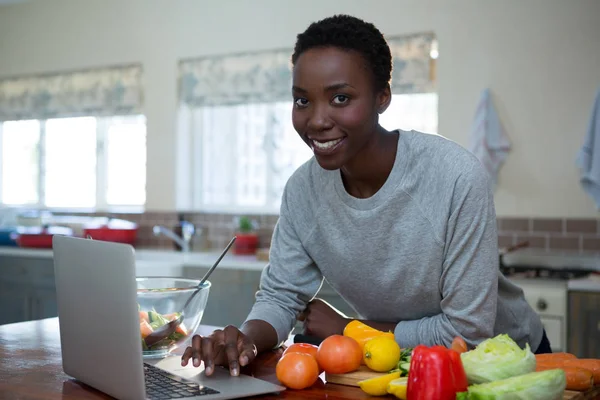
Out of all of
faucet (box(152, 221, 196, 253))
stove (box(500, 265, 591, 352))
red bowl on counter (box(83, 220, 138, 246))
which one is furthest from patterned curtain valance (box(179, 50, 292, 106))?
stove (box(500, 265, 591, 352))

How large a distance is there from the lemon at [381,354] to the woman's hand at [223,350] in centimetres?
23

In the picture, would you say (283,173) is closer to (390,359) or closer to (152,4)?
(152,4)

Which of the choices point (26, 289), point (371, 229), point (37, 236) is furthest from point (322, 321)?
point (37, 236)

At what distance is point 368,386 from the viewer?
3.75 feet

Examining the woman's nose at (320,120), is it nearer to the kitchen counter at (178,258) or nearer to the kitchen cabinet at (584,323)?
the kitchen cabinet at (584,323)

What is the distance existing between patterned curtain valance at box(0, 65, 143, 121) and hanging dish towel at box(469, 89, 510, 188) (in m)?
2.40

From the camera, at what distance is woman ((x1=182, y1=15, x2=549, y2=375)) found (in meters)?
1.41

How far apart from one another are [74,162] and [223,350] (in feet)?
14.4

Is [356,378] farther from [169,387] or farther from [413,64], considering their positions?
[413,64]

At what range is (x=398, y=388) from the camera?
109cm

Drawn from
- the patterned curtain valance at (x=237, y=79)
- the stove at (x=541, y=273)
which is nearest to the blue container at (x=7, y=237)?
the patterned curtain valance at (x=237, y=79)

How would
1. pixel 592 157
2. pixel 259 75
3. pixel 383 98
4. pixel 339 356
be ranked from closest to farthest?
pixel 339 356, pixel 383 98, pixel 592 157, pixel 259 75

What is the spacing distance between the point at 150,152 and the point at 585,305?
303 centimetres

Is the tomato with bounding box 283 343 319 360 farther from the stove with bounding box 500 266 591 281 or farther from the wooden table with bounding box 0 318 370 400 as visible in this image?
the stove with bounding box 500 266 591 281
